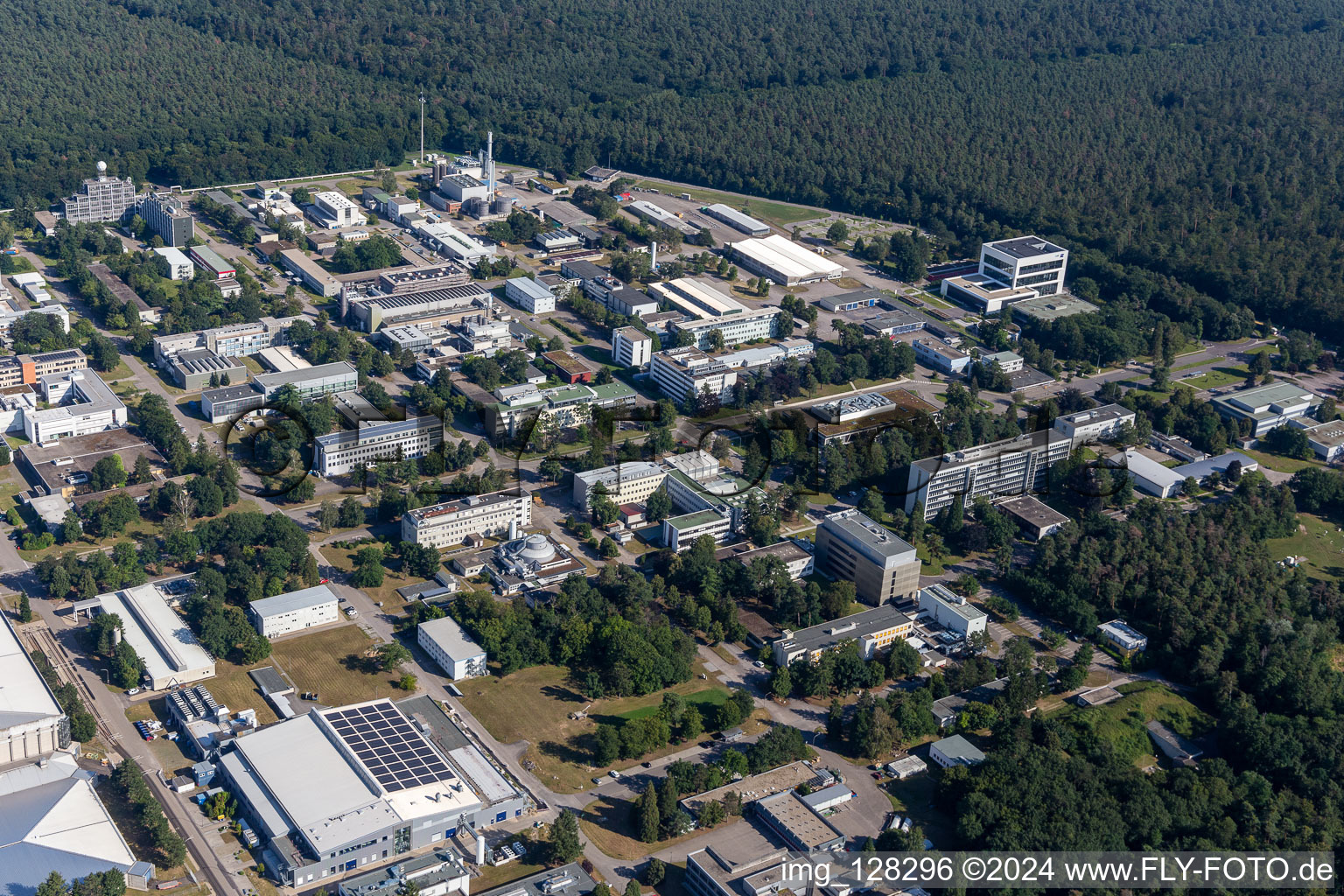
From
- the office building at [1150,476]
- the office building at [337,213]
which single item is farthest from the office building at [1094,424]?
the office building at [337,213]

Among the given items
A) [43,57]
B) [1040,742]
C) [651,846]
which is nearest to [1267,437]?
[1040,742]

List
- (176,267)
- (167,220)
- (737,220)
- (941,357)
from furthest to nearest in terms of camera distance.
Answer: (737,220)
(167,220)
(176,267)
(941,357)

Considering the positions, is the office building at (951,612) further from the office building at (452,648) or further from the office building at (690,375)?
the office building at (690,375)

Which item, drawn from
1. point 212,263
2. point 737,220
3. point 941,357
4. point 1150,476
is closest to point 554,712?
point 1150,476

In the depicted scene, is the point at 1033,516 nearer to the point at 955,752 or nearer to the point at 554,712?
the point at 955,752

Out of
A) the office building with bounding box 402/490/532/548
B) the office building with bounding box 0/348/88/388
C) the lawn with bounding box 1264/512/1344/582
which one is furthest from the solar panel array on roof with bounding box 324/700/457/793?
the lawn with bounding box 1264/512/1344/582

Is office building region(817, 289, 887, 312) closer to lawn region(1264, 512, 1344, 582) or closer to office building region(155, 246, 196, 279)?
lawn region(1264, 512, 1344, 582)

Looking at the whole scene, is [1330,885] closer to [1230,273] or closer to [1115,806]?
[1115,806]
